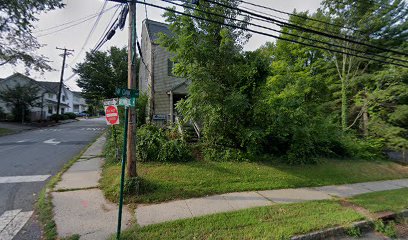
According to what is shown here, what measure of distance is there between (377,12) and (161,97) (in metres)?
14.3

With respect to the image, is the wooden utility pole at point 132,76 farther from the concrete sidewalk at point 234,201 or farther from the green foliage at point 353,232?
the green foliage at point 353,232

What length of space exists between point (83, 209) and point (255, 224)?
11.1 ft

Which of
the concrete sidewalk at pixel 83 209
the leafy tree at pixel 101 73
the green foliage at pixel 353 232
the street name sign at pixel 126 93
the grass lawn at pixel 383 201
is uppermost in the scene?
the leafy tree at pixel 101 73

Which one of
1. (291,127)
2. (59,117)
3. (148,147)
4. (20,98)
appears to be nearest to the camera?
(148,147)

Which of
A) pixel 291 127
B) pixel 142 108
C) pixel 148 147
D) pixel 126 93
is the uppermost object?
pixel 142 108

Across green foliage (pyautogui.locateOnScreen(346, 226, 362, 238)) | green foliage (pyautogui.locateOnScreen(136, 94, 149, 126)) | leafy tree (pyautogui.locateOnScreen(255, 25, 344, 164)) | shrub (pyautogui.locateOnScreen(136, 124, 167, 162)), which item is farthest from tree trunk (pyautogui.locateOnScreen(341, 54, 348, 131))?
green foliage (pyautogui.locateOnScreen(136, 94, 149, 126))

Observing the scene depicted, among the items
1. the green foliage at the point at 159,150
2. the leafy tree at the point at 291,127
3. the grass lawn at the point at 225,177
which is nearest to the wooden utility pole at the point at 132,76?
the grass lawn at the point at 225,177

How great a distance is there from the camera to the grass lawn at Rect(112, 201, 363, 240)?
11.1 ft

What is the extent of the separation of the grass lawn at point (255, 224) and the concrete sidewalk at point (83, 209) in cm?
57

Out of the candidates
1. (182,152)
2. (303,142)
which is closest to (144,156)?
(182,152)

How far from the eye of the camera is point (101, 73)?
32719mm

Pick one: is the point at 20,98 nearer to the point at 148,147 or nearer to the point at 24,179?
the point at 24,179

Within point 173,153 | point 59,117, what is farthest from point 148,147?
point 59,117

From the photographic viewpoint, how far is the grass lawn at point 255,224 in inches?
134
